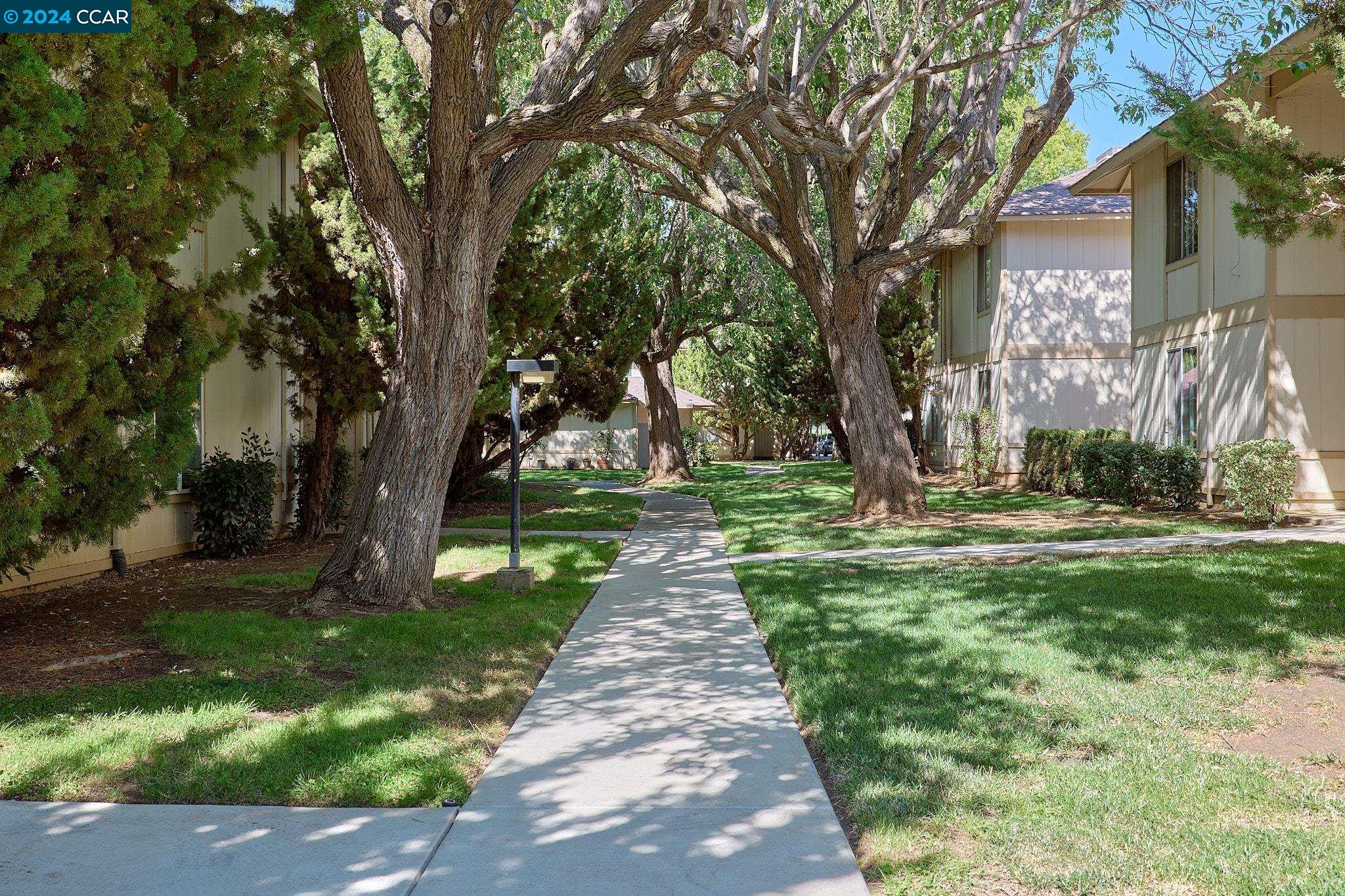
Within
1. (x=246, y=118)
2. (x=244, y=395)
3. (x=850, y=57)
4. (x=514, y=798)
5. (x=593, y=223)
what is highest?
(x=850, y=57)

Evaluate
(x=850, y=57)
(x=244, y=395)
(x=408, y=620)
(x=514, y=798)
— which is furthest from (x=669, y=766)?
(x=850, y=57)

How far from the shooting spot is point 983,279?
942 inches

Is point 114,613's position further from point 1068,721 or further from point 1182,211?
point 1182,211

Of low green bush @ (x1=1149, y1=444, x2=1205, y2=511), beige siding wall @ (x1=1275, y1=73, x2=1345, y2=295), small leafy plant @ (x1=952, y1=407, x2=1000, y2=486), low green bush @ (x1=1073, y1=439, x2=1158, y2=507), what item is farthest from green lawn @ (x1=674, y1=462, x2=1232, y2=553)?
beige siding wall @ (x1=1275, y1=73, x2=1345, y2=295)

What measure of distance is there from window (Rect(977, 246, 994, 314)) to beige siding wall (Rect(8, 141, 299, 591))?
50.0ft

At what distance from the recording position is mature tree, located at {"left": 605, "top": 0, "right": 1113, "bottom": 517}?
13820 millimetres

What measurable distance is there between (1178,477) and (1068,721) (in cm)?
1131

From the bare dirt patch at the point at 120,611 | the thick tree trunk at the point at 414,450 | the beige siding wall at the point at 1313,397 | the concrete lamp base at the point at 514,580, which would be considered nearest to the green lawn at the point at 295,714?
the bare dirt patch at the point at 120,611

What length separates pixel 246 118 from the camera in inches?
282

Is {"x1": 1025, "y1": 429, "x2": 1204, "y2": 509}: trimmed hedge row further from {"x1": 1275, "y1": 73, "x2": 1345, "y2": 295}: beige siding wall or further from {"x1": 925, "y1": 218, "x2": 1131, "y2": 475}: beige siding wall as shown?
{"x1": 1275, "y1": 73, "x2": 1345, "y2": 295}: beige siding wall

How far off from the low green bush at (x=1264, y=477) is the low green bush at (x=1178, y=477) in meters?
1.77

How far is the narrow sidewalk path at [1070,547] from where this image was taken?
1157 cm

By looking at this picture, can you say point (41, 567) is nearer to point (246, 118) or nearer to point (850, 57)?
point (246, 118)

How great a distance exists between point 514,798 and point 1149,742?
3.00m
